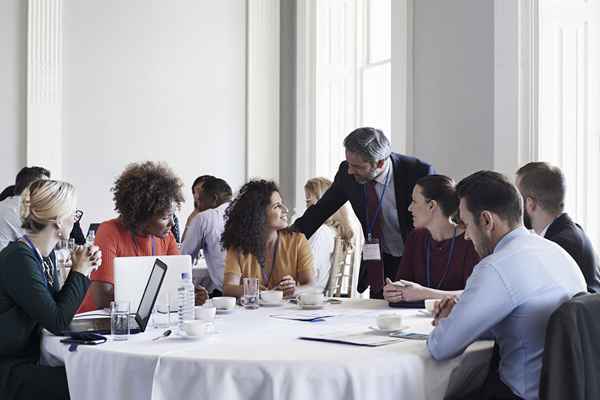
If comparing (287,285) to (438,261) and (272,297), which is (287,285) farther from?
(438,261)

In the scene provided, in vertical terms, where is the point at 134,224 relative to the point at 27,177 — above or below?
below

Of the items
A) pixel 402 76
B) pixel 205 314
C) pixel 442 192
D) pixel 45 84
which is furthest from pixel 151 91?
pixel 205 314

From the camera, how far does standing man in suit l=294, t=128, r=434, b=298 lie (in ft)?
13.0

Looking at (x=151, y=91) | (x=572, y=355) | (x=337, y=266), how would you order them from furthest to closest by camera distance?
(x=151, y=91) < (x=337, y=266) < (x=572, y=355)

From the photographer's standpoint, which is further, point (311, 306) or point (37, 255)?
point (311, 306)


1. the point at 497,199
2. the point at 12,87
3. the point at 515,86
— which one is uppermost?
the point at 12,87

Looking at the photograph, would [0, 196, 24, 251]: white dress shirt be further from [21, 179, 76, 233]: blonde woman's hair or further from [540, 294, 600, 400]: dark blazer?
[540, 294, 600, 400]: dark blazer

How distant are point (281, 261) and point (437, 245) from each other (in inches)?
31.9

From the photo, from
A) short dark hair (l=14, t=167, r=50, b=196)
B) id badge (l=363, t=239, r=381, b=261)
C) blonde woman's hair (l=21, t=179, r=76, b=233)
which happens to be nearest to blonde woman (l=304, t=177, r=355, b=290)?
id badge (l=363, t=239, r=381, b=261)

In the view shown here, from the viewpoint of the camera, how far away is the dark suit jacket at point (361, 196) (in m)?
4.12

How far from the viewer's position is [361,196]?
4.26m

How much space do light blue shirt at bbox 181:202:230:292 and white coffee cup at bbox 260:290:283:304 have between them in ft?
5.04

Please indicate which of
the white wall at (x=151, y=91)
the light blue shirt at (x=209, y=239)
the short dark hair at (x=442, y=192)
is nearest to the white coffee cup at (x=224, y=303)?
the short dark hair at (x=442, y=192)

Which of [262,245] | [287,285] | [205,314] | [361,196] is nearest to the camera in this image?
[205,314]
